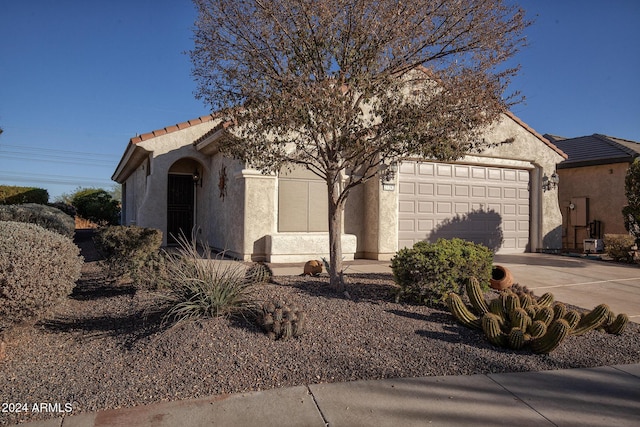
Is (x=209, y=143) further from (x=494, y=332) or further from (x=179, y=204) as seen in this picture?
(x=494, y=332)

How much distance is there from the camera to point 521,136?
13.8 meters

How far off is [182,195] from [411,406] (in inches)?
504

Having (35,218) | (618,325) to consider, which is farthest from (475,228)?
(35,218)

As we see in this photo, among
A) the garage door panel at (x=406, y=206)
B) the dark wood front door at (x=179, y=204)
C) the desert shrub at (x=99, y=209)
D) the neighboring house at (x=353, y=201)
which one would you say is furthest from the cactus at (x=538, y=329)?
the desert shrub at (x=99, y=209)

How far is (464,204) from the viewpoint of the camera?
12.8 m

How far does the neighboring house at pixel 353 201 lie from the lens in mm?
10602

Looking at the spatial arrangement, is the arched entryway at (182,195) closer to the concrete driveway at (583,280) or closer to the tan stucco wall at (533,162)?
the tan stucco wall at (533,162)

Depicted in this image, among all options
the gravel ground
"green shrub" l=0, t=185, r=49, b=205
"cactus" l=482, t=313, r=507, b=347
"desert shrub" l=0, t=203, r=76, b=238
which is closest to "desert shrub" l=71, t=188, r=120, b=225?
"green shrub" l=0, t=185, r=49, b=205

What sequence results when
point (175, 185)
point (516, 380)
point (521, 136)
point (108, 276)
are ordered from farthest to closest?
point (175, 185) → point (521, 136) → point (108, 276) → point (516, 380)

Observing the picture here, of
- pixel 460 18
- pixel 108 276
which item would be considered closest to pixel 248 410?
pixel 108 276

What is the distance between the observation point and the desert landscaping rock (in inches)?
149

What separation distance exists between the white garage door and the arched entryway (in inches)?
276

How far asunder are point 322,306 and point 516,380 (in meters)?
2.47

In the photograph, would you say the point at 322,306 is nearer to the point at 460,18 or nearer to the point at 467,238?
the point at 460,18
